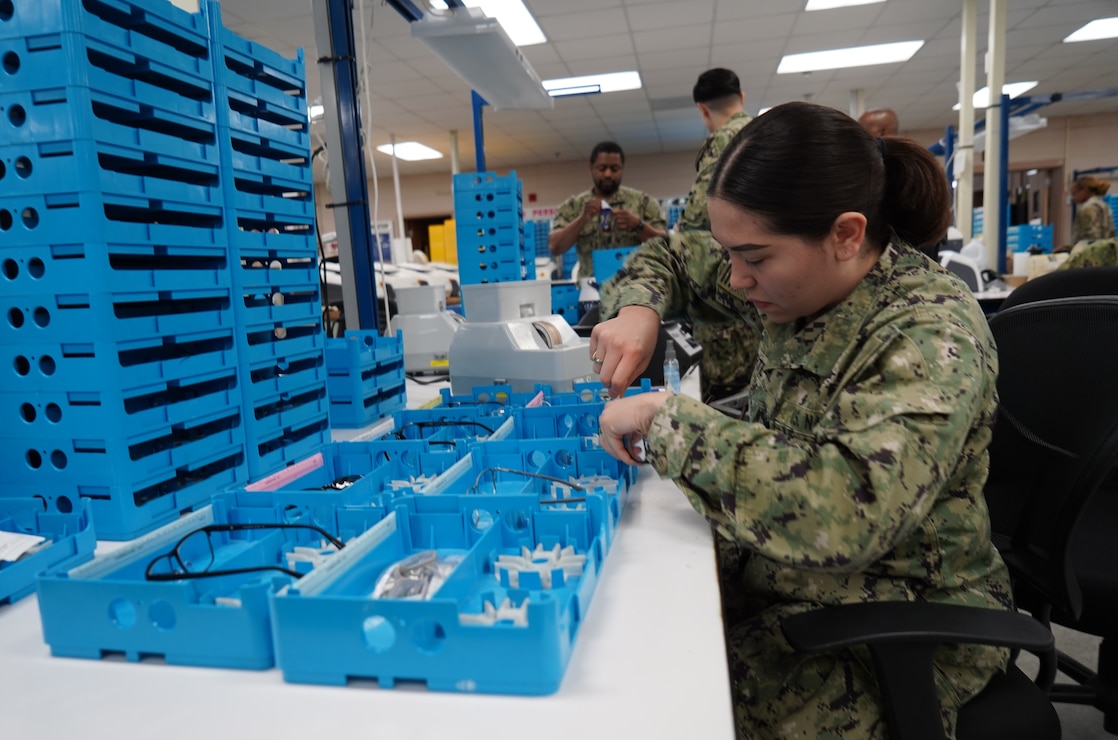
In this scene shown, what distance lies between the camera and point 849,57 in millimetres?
6320

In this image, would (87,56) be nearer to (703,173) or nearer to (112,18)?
(112,18)

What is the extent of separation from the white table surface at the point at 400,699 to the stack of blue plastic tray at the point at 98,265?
1.12ft

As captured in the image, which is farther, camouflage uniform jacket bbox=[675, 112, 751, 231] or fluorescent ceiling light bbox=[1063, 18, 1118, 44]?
fluorescent ceiling light bbox=[1063, 18, 1118, 44]

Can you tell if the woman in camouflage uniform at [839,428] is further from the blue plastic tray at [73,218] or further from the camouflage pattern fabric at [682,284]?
the blue plastic tray at [73,218]

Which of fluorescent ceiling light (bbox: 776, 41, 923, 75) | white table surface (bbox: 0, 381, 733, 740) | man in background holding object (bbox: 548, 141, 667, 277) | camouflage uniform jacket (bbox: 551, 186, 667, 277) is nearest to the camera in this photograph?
white table surface (bbox: 0, 381, 733, 740)

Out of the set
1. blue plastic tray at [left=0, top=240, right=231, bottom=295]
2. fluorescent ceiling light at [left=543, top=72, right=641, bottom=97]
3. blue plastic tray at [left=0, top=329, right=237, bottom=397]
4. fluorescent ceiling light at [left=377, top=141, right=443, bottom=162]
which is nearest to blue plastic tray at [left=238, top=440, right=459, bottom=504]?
blue plastic tray at [left=0, top=329, right=237, bottom=397]

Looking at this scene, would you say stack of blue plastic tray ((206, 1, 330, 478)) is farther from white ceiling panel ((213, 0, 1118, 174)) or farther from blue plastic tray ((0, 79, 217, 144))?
white ceiling panel ((213, 0, 1118, 174))

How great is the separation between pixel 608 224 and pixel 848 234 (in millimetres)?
3077

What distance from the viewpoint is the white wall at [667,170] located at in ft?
31.9

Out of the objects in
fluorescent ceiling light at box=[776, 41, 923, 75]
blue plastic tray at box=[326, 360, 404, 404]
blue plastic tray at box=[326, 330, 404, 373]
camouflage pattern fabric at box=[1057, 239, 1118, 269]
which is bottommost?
blue plastic tray at box=[326, 360, 404, 404]

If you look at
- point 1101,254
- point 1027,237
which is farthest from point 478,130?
point 1027,237

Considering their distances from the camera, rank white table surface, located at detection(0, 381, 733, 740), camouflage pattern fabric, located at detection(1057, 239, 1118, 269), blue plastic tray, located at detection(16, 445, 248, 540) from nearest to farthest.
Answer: white table surface, located at detection(0, 381, 733, 740)
blue plastic tray, located at detection(16, 445, 248, 540)
camouflage pattern fabric, located at detection(1057, 239, 1118, 269)

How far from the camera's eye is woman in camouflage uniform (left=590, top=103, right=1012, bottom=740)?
755mm

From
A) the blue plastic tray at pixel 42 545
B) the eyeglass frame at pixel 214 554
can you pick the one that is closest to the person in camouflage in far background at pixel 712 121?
the eyeglass frame at pixel 214 554
